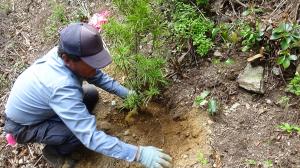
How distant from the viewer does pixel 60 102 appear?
305cm

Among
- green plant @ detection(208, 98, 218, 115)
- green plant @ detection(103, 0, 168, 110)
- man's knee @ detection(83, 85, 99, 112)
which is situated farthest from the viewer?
man's knee @ detection(83, 85, 99, 112)

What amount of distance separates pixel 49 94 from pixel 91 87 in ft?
3.28

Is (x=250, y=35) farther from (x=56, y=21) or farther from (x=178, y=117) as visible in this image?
(x=56, y=21)

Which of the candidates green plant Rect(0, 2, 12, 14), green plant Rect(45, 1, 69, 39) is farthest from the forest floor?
green plant Rect(0, 2, 12, 14)

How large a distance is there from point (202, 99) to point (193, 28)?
0.74m

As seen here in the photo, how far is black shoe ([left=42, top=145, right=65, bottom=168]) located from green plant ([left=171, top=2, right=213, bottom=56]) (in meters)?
1.62

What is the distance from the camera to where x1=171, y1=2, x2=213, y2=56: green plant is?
385 centimetres

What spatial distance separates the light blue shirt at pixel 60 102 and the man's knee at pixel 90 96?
65cm

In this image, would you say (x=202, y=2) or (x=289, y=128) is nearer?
(x=289, y=128)

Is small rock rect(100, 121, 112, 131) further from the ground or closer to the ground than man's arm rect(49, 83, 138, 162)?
closer to the ground

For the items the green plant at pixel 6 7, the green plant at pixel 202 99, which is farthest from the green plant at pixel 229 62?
the green plant at pixel 6 7

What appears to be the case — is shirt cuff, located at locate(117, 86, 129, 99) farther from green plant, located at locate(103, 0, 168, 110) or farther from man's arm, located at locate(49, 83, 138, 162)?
man's arm, located at locate(49, 83, 138, 162)

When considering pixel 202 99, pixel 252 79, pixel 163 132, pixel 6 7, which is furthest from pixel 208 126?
pixel 6 7

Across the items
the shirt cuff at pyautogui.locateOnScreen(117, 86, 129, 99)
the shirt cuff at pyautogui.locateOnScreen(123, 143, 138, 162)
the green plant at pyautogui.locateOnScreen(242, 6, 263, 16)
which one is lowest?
the shirt cuff at pyautogui.locateOnScreen(123, 143, 138, 162)
